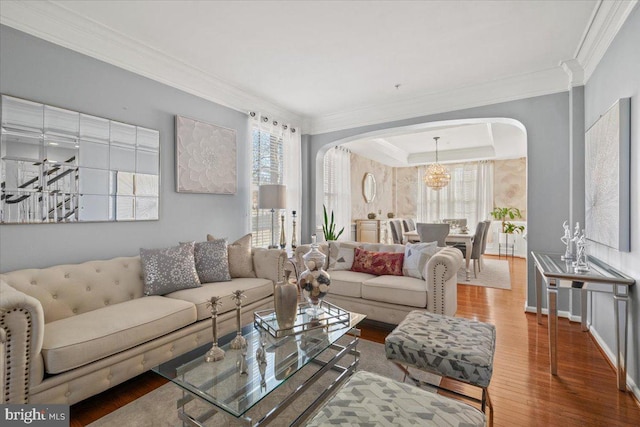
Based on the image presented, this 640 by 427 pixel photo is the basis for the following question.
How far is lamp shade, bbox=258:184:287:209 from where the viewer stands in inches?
155

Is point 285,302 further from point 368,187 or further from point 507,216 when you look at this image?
point 507,216

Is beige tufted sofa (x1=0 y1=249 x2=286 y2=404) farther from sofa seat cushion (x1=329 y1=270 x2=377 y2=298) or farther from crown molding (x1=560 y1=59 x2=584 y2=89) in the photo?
crown molding (x1=560 y1=59 x2=584 y2=89)

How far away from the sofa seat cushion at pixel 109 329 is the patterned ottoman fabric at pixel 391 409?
1.42 m

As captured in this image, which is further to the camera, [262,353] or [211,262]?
[211,262]

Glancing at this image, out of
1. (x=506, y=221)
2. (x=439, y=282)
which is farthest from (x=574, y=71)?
(x=506, y=221)

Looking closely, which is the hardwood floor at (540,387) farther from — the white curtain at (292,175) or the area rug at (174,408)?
the white curtain at (292,175)

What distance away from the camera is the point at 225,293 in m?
2.68

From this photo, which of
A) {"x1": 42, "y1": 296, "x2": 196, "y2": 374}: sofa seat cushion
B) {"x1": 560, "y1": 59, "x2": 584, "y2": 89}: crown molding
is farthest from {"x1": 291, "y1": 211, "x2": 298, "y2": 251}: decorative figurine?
{"x1": 560, "y1": 59, "x2": 584, "y2": 89}: crown molding

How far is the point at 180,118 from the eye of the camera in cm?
336

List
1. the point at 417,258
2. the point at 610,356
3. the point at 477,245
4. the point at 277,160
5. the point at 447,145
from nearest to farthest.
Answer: the point at 610,356, the point at 417,258, the point at 277,160, the point at 477,245, the point at 447,145

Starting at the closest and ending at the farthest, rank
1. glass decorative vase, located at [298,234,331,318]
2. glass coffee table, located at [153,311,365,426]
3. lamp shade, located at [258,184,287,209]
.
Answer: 1. glass coffee table, located at [153,311,365,426]
2. glass decorative vase, located at [298,234,331,318]
3. lamp shade, located at [258,184,287,209]

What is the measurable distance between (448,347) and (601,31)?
290 centimetres

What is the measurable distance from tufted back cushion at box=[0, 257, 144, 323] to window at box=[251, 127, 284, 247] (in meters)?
1.79

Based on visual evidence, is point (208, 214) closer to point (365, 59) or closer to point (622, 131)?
point (365, 59)
